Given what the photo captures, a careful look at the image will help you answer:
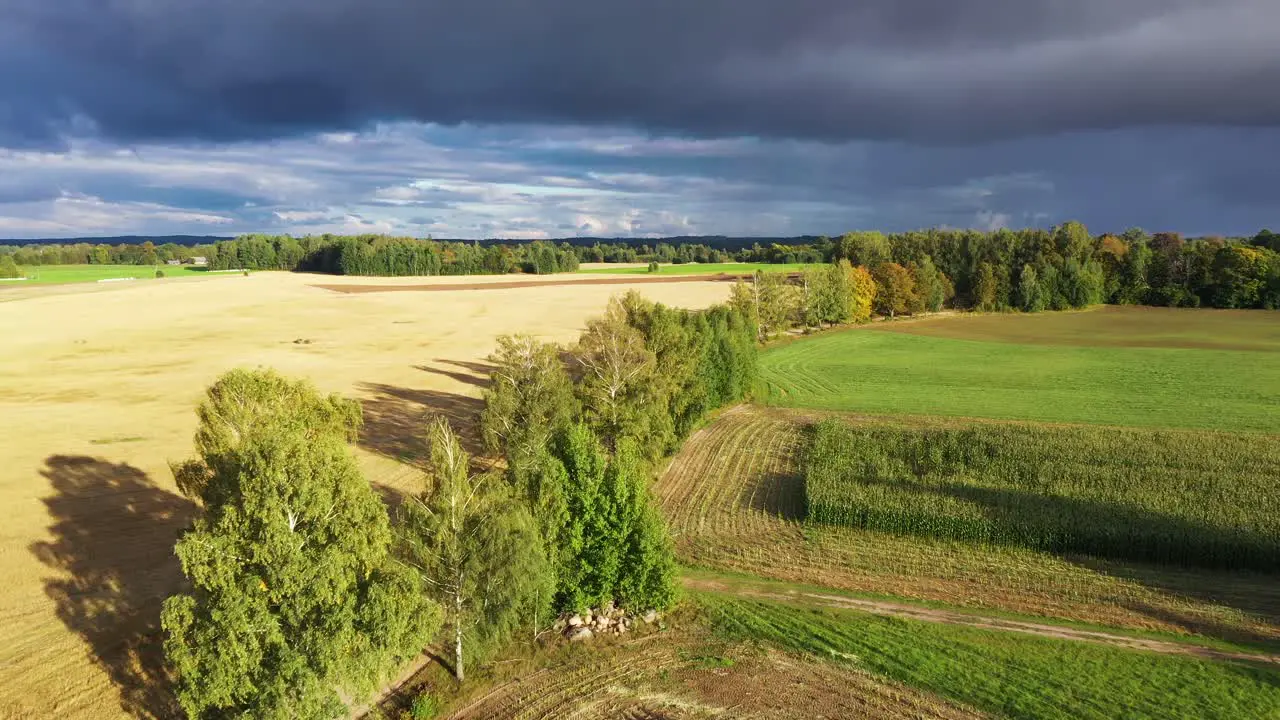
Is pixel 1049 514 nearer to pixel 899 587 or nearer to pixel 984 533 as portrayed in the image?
pixel 984 533

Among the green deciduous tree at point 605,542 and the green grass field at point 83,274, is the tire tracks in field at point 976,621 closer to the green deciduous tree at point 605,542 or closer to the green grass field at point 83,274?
the green deciduous tree at point 605,542

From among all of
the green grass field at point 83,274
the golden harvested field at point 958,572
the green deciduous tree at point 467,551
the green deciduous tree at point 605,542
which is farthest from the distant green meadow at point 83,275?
the green deciduous tree at point 605,542

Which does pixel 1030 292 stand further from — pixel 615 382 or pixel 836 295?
pixel 615 382

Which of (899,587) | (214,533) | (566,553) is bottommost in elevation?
(899,587)

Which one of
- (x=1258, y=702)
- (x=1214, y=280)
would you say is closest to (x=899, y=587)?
(x=1258, y=702)

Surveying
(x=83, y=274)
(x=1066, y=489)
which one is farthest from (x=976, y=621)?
(x=83, y=274)
